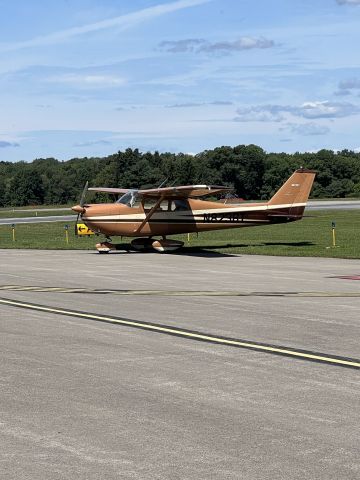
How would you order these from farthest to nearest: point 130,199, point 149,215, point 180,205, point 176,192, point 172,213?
point 180,205, point 172,213, point 130,199, point 149,215, point 176,192

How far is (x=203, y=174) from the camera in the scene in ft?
503

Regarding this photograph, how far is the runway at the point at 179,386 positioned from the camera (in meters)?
6.52

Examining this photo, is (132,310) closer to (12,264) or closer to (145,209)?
(12,264)

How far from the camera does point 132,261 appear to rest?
95.5 ft

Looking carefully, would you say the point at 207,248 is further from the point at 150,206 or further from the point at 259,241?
the point at 259,241

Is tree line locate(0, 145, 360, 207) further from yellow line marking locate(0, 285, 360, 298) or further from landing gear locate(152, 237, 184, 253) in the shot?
yellow line marking locate(0, 285, 360, 298)

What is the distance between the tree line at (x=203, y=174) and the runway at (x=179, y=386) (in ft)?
401

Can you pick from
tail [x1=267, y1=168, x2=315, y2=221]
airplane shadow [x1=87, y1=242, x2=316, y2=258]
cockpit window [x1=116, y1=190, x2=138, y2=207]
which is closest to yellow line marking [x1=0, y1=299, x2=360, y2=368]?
airplane shadow [x1=87, y1=242, x2=316, y2=258]

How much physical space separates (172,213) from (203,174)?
12038cm

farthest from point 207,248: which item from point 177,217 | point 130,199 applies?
point 130,199

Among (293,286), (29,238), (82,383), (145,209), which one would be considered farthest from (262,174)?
(82,383)

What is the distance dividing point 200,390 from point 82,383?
4.57 feet

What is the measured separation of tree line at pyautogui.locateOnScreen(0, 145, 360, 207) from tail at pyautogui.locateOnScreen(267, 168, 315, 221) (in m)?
103

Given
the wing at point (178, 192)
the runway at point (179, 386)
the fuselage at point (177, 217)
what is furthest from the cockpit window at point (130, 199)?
the runway at point (179, 386)
